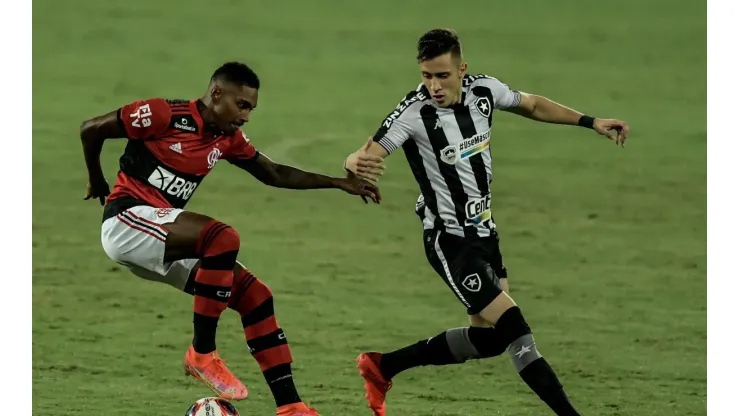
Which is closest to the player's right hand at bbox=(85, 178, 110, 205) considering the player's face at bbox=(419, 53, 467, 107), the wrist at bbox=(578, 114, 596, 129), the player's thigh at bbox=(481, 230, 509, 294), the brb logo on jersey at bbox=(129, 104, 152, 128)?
the brb logo on jersey at bbox=(129, 104, 152, 128)

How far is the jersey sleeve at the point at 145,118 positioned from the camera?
6.53 meters

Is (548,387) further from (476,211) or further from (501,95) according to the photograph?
(501,95)

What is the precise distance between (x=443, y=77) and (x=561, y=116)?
811mm

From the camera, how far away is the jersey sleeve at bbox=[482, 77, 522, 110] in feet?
22.6

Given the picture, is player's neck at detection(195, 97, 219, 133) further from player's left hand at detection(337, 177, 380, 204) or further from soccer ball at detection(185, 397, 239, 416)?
soccer ball at detection(185, 397, 239, 416)

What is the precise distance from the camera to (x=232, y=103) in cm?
657

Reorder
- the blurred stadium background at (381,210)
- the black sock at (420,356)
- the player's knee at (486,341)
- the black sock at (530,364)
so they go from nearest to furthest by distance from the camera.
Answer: the black sock at (530,364) → the player's knee at (486,341) → the black sock at (420,356) → the blurred stadium background at (381,210)

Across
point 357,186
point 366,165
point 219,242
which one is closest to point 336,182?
point 357,186

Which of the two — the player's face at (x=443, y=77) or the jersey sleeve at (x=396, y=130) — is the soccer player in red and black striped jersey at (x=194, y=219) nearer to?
the jersey sleeve at (x=396, y=130)

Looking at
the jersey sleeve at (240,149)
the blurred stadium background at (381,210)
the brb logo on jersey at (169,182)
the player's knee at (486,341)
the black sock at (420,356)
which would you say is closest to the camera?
the brb logo on jersey at (169,182)

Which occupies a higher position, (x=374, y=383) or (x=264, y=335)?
(x=264, y=335)

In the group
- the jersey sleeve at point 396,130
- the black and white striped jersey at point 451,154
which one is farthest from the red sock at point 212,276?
the black and white striped jersey at point 451,154

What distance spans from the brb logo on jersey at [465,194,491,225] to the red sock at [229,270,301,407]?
3.65 ft

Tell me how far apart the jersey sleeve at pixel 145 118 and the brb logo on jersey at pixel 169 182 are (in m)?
0.20
